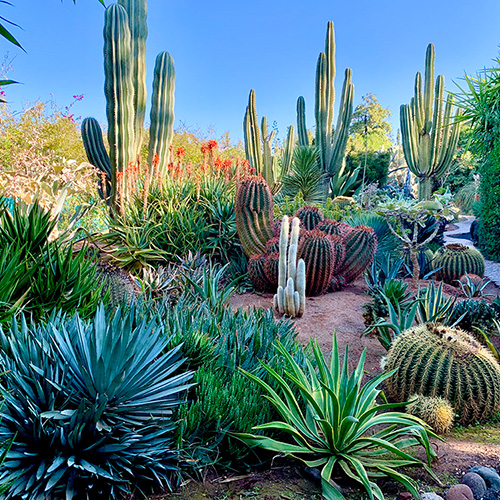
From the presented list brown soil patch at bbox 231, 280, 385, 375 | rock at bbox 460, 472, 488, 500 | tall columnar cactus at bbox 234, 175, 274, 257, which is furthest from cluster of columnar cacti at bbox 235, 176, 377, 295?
rock at bbox 460, 472, 488, 500

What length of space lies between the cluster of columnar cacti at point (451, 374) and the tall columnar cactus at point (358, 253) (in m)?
3.46

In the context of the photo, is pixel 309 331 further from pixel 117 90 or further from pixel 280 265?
pixel 117 90

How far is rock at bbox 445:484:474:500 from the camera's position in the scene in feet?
Answer: 7.69

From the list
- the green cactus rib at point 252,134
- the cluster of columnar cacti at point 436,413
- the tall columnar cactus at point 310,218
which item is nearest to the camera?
the cluster of columnar cacti at point 436,413

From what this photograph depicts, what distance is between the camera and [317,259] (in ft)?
21.1

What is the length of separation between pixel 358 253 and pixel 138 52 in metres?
7.30

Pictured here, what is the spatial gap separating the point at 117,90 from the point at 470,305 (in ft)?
23.9

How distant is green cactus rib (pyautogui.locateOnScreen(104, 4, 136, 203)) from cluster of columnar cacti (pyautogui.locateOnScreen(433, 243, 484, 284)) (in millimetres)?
6657

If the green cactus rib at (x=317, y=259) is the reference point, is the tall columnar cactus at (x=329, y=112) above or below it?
above

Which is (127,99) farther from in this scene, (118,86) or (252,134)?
(252,134)

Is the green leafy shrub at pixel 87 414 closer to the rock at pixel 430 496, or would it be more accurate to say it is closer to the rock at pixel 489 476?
the rock at pixel 430 496

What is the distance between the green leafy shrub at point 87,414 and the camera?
207 centimetres

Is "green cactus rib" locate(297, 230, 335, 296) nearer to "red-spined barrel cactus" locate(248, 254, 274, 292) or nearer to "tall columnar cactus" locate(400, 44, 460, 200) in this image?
"red-spined barrel cactus" locate(248, 254, 274, 292)

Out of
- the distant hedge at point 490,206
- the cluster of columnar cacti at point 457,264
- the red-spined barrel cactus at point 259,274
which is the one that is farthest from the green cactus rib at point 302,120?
the red-spined barrel cactus at point 259,274
